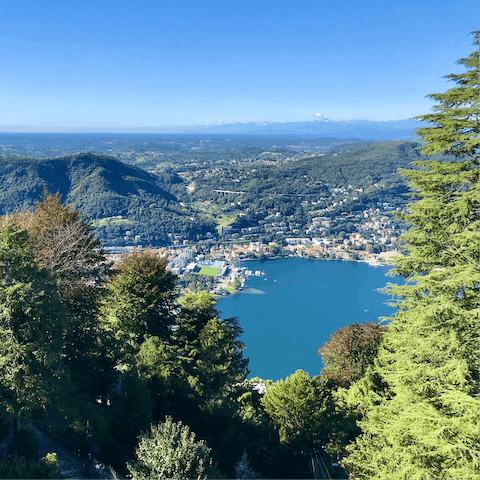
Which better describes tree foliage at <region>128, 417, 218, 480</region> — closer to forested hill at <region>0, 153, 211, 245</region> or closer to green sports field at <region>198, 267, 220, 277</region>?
green sports field at <region>198, 267, 220, 277</region>

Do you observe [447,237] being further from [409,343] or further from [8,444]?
[8,444]

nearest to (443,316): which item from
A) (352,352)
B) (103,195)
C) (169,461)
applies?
(169,461)

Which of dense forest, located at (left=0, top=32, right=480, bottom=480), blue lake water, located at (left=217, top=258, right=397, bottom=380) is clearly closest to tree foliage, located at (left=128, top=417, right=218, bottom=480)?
dense forest, located at (left=0, top=32, right=480, bottom=480)

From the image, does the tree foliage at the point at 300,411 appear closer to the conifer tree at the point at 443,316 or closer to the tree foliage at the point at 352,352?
the tree foliage at the point at 352,352

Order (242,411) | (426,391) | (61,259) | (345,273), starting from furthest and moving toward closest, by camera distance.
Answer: (345,273) → (61,259) → (242,411) → (426,391)

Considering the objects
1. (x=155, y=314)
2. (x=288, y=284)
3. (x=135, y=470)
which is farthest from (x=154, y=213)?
(x=135, y=470)

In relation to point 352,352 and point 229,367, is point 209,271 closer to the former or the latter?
point 229,367

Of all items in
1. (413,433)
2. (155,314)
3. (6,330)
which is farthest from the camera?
(155,314)

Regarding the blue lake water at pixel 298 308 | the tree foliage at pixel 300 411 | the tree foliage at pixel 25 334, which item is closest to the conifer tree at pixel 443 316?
the tree foliage at pixel 300 411
